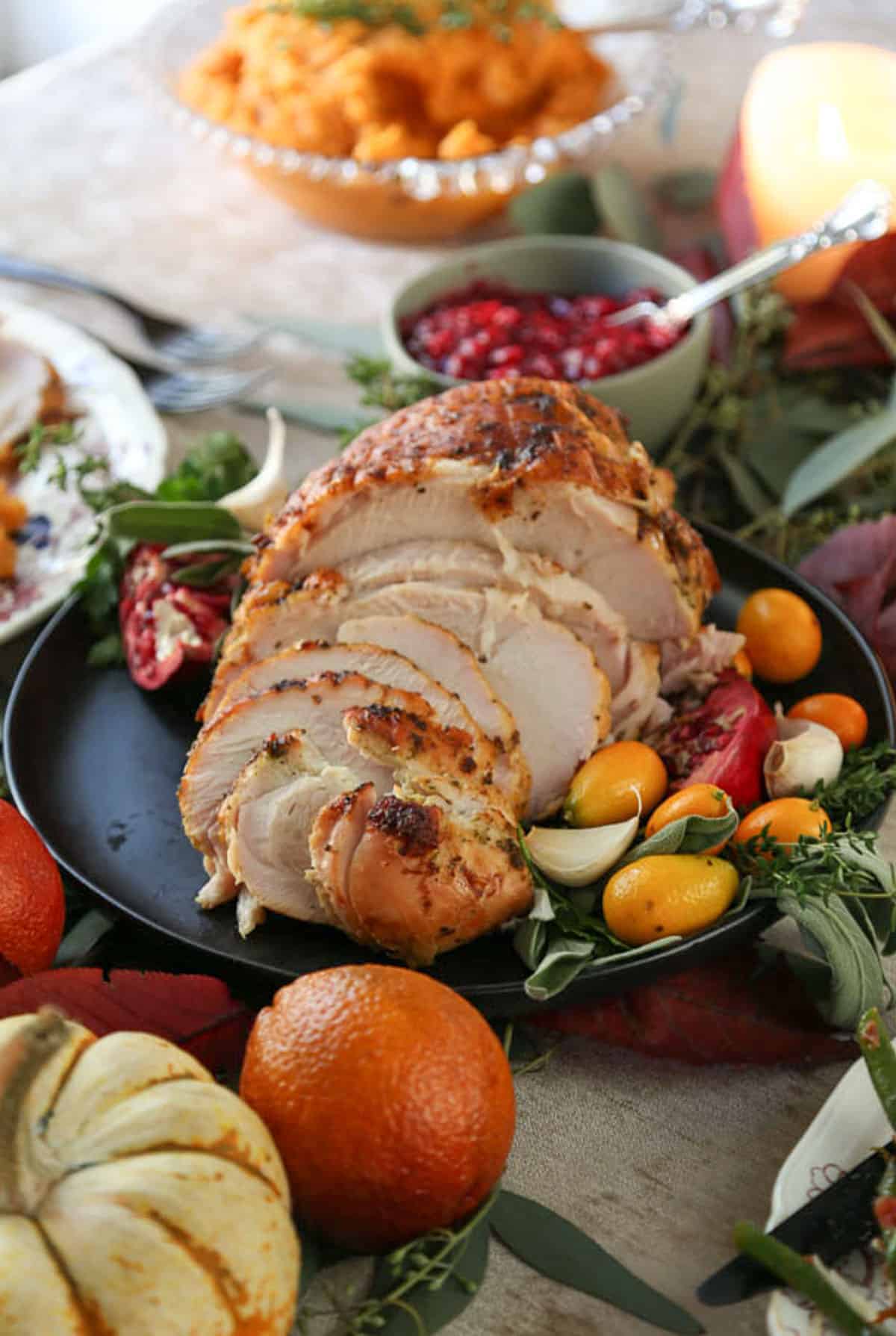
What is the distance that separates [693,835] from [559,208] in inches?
84.5

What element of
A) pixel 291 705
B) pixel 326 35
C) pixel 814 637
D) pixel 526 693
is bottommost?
pixel 814 637

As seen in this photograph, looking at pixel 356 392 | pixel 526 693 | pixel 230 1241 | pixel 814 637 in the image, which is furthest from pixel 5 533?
pixel 230 1241

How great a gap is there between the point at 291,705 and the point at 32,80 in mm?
3514

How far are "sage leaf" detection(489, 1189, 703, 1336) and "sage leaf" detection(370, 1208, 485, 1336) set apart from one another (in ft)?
0.23

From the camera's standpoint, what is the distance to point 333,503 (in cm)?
211

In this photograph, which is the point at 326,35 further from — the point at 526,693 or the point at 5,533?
the point at 526,693

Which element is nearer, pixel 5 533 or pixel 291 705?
pixel 291 705

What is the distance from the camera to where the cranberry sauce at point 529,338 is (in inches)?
110

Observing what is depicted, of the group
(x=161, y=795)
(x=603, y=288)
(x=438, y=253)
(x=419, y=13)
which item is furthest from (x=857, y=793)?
(x=419, y=13)

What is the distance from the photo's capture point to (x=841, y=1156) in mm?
1604

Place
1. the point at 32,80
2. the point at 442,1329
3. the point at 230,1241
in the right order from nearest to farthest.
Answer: the point at 230,1241, the point at 442,1329, the point at 32,80

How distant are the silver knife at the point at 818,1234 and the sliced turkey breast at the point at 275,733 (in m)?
0.69

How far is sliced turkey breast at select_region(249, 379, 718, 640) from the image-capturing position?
6.83ft

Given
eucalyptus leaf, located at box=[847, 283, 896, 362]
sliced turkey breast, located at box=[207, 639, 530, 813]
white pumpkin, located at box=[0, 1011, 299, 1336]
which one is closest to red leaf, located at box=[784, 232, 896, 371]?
eucalyptus leaf, located at box=[847, 283, 896, 362]
